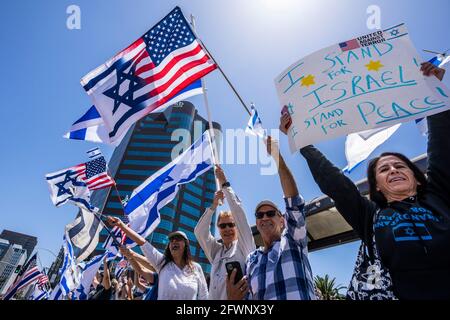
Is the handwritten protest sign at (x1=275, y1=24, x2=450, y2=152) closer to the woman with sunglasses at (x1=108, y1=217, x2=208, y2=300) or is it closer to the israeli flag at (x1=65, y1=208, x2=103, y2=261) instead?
the woman with sunglasses at (x1=108, y1=217, x2=208, y2=300)

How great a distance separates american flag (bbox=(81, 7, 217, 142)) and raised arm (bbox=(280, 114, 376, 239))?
2.60m

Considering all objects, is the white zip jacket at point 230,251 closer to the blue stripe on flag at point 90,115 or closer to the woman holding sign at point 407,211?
the woman holding sign at point 407,211

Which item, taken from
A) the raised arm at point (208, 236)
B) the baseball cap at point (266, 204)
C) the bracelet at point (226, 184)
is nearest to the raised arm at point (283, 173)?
the baseball cap at point (266, 204)

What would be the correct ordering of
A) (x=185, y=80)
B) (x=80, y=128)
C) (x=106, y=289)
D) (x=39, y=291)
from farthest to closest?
1. (x=39, y=291)
2. (x=106, y=289)
3. (x=80, y=128)
4. (x=185, y=80)

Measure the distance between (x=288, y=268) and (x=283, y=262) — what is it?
7 centimetres

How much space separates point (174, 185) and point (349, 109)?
412 cm

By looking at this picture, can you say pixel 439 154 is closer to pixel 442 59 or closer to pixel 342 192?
pixel 342 192

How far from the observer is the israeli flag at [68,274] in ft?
25.0

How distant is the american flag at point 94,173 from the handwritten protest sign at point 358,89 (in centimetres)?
609

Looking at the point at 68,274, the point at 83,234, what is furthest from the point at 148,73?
the point at 83,234

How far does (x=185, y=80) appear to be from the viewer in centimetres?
427

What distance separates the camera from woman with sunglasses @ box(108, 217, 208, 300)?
3.10 metres
